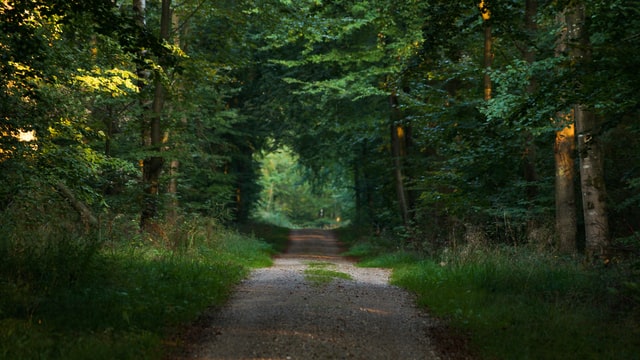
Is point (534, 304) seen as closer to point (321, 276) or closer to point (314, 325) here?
point (314, 325)

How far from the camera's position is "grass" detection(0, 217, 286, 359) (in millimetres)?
5938

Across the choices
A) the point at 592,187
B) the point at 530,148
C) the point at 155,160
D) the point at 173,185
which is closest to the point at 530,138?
the point at 530,148

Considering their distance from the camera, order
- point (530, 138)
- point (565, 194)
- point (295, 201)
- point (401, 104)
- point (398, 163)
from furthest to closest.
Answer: point (295, 201) → point (398, 163) → point (401, 104) → point (530, 138) → point (565, 194)

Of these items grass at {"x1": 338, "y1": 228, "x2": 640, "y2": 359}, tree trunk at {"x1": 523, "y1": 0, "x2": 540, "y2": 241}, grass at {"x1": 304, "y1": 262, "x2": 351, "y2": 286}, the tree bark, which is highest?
tree trunk at {"x1": 523, "y1": 0, "x2": 540, "y2": 241}

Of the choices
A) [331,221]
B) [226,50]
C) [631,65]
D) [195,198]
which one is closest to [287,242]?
[195,198]

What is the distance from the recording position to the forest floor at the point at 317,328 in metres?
6.66

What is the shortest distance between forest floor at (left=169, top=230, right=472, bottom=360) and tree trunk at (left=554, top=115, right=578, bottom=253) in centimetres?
403

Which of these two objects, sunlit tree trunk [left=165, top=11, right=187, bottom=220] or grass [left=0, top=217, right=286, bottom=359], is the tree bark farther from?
sunlit tree trunk [left=165, top=11, right=187, bottom=220]

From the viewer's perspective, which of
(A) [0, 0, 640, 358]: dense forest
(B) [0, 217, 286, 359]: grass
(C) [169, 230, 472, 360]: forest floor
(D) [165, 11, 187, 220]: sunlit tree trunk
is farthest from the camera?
(D) [165, 11, 187, 220]: sunlit tree trunk

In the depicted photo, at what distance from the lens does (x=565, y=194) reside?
1277 cm

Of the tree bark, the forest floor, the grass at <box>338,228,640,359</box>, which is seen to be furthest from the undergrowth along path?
the tree bark

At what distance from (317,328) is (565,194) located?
768 centimetres

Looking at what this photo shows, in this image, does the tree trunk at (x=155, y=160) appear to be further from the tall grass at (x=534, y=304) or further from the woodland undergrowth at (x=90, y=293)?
the tall grass at (x=534, y=304)

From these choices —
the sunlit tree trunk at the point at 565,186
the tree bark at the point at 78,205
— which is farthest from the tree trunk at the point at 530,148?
the tree bark at the point at 78,205
